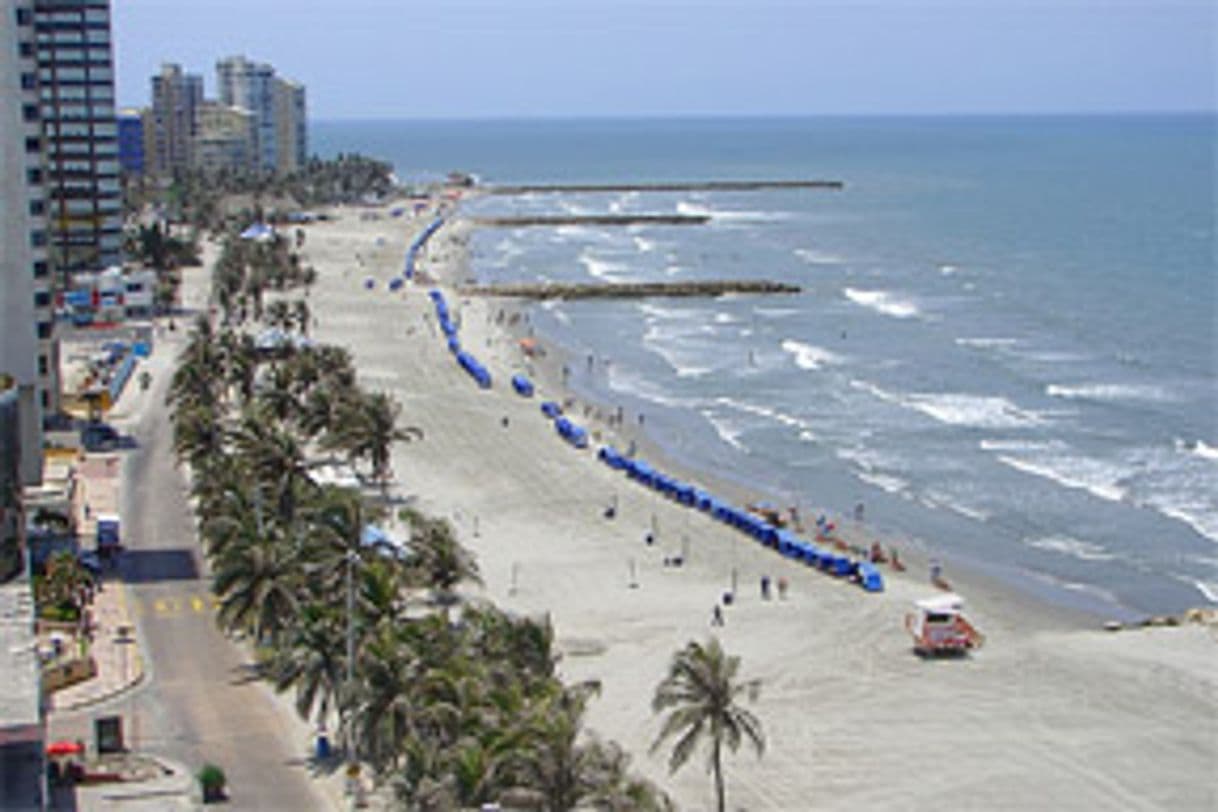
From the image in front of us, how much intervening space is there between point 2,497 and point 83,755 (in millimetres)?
8744

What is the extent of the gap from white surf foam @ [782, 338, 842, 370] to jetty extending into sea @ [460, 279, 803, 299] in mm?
27518

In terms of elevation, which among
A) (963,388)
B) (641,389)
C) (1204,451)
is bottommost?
(1204,451)

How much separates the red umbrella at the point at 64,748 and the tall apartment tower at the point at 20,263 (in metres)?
14.2

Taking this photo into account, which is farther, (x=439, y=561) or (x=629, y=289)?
(x=629, y=289)

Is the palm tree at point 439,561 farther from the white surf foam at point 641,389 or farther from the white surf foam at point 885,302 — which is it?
the white surf foam at point 885,302

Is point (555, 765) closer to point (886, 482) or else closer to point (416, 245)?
point (886, 482)

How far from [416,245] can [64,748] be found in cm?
13529

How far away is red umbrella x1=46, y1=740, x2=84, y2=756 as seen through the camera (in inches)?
1479

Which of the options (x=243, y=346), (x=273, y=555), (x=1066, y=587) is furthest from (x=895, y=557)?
(x=243, y=346)

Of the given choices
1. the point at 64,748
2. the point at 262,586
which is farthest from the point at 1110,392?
the point at 64,748

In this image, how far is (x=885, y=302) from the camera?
12850cm

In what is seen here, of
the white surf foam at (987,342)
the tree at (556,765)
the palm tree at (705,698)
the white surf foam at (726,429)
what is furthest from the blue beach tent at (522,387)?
the tree at (556,765)

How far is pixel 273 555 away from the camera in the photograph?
42594 mm

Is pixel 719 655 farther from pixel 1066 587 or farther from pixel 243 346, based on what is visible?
pixel 243 346
